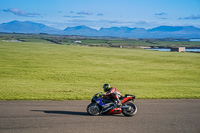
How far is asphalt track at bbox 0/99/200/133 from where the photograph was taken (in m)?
11.1

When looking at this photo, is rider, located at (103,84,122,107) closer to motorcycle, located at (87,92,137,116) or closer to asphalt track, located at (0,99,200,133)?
motorcycle, located at (87,92,137,116)

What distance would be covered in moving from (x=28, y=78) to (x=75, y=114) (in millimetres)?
19070

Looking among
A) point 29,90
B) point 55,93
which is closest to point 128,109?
point 55,93

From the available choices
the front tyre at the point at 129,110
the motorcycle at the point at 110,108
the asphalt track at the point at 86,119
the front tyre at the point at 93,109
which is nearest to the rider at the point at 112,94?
the motorcycle at the point at 110,108

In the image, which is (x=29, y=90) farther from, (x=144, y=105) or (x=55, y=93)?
(x=144, y=105)

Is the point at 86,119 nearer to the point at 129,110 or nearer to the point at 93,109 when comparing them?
the point at 93,109

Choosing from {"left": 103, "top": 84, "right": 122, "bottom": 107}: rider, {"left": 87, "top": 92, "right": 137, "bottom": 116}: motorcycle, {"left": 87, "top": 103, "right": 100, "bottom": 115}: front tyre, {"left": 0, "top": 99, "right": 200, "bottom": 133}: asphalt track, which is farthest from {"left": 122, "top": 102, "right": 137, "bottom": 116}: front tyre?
{"left": 87, "top": 103, "right": 100, "bottom": 115}: front tyre

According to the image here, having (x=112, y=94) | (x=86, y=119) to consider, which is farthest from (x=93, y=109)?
(x=112, y=94)

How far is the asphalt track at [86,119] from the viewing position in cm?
1107

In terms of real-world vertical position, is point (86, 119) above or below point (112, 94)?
below

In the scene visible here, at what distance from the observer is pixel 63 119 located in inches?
492

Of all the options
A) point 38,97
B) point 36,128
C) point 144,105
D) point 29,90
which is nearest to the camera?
point 36,128

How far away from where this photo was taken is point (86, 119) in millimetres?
12625

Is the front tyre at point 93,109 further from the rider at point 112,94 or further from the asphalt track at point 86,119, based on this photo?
the rider at point 112,94
